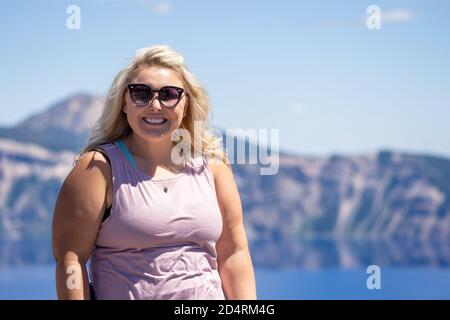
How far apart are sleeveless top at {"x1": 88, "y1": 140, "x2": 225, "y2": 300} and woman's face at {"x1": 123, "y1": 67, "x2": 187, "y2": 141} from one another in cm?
14

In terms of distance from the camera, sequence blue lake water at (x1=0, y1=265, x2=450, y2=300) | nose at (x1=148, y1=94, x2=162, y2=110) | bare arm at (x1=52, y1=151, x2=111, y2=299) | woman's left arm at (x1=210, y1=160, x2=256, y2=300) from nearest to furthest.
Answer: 1. bare arm at (x1=52, y1=151, x2=111, y2=299)
2. nose at (x1=148, y1=94, x2=162, y2=110)
3. woman's left arm at (x1=210, y1=160, x2=256, y2=300)
4. blue lake water at (x1=0, y1=265, x2=450, y2=300)

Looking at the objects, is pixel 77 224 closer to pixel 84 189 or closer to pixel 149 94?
pixel 84 189

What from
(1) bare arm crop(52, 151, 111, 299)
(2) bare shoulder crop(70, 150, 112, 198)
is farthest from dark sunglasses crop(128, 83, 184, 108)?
(1) bare arm crop(52, 151, 111, 299)

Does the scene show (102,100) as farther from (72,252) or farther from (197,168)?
(72,252)

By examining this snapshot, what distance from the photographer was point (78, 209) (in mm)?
3416

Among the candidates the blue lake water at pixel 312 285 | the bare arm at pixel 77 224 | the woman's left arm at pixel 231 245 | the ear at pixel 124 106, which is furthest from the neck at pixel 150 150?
the blue lake water at pixel 312 285

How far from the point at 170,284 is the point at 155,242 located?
185 mm

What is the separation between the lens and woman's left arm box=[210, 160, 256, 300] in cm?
378

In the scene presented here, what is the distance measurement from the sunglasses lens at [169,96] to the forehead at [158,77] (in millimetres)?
26

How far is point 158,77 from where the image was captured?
3.67 metres

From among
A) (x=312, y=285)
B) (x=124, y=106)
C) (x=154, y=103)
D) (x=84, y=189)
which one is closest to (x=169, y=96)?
(x=154, y=103)

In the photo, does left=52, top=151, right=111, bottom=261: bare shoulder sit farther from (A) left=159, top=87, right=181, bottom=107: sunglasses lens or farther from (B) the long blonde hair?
(A) left=159, top=87, right=181, bottom=107: sunglasses lens

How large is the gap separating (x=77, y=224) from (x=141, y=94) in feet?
2.08
